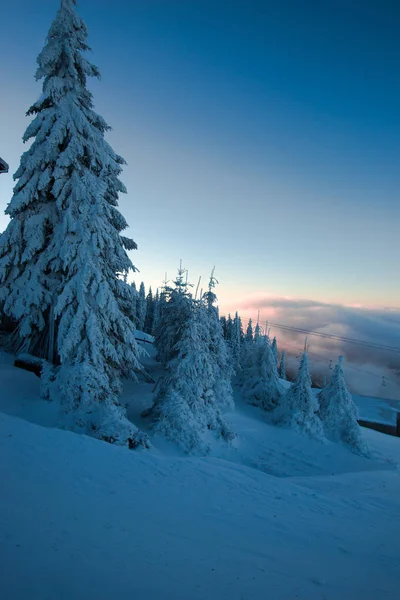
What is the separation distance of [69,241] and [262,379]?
74.4ft

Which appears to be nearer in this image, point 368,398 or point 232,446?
point 232,446

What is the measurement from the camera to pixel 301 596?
13.7 feet

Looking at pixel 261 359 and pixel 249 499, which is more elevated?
pixel 261 359

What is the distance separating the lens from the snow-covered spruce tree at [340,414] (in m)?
22.0

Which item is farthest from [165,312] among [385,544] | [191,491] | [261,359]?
[385,544]

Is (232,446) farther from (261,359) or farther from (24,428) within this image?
(261,359)

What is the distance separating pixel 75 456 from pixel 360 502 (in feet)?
26.5

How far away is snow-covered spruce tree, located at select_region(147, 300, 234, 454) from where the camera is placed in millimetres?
14016

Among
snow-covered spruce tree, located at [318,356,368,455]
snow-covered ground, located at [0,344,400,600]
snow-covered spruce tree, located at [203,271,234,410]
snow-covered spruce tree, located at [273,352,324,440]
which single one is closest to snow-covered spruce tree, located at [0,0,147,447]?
snow-covered ground, located at [0,344,400,600]

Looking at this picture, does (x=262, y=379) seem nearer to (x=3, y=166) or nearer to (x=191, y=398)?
(x=191, y=398)

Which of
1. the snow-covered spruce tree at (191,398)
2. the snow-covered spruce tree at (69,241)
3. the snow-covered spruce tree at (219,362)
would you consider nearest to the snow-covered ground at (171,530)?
the snow-covered spruce tree at (69,241)

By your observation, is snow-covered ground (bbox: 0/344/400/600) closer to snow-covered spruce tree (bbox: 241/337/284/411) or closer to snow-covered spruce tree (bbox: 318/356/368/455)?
snow-covered spruce tree (bbox: 318/356/368/455)

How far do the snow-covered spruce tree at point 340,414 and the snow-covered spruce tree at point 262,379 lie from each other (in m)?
4.23

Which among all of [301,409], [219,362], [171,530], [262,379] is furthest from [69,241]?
[262,379]
